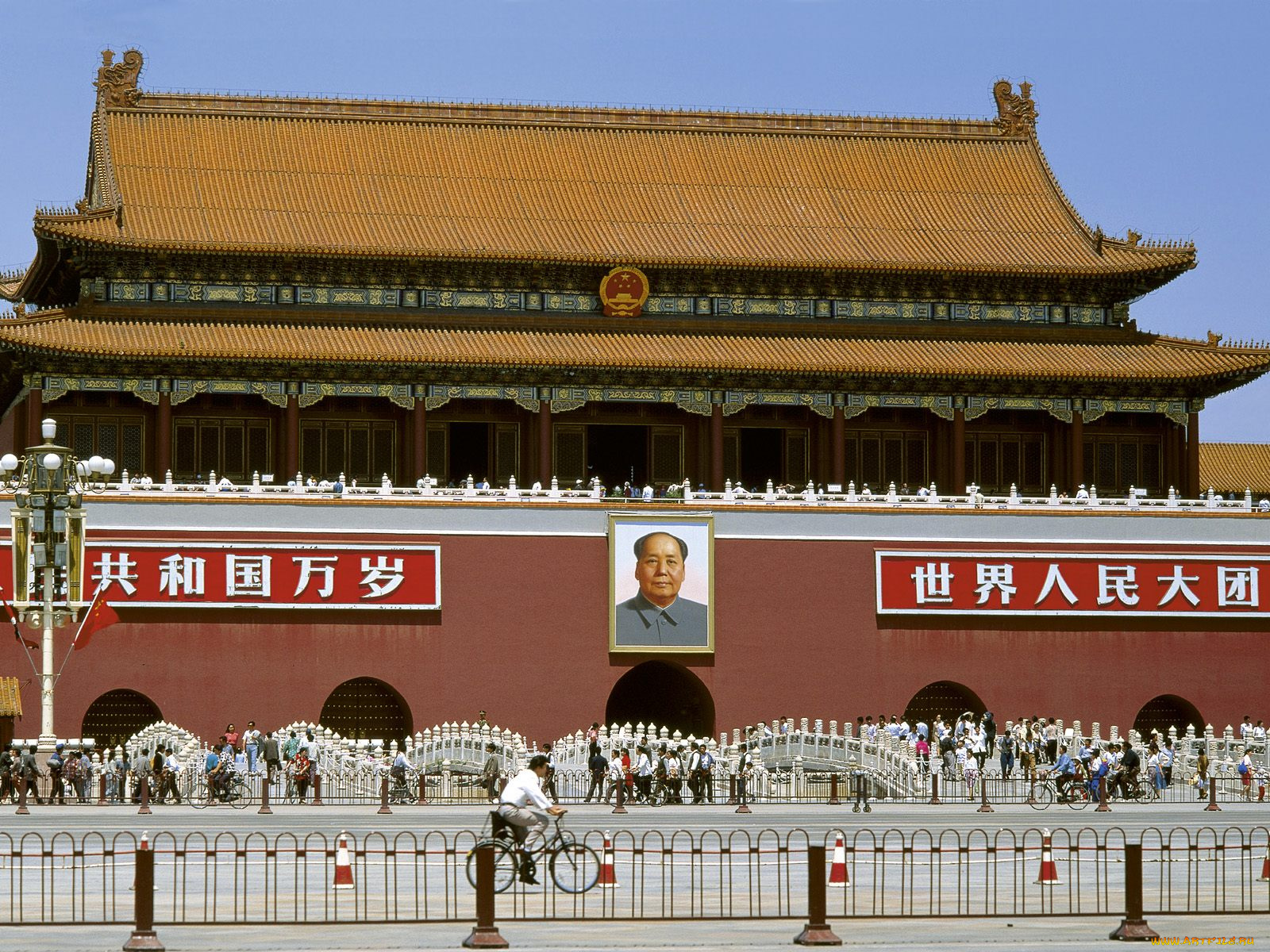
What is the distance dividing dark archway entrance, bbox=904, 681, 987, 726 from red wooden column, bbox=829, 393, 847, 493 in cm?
486

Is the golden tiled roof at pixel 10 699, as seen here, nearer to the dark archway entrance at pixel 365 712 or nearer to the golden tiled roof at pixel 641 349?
the dark archway entrance at pixel 365 712

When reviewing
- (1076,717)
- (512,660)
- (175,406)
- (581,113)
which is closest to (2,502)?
(175,406)

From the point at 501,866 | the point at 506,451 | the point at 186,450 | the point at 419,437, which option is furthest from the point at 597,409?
the point at 501,866

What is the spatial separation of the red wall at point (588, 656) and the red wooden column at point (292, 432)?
417cm

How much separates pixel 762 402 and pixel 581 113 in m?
9.97

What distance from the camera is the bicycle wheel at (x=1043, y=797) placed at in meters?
35.3

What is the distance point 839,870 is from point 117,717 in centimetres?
2434

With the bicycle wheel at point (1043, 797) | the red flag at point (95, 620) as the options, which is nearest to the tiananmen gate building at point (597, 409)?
the red flag at point (95, 620)

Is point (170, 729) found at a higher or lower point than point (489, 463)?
lower

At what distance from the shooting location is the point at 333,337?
4741cm

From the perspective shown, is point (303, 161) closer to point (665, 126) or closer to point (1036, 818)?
point (665, 126)

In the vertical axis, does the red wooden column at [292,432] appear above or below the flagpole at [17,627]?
above

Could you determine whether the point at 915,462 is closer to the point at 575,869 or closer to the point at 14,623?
the point at 14,623

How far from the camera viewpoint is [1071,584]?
152ft
